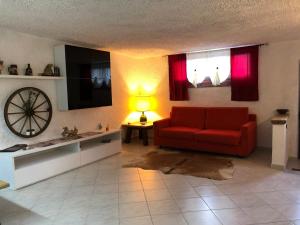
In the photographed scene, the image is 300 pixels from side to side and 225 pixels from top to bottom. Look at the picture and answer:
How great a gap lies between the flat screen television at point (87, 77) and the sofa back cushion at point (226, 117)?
6.97 feet

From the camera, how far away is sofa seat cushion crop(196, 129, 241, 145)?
4.30 m

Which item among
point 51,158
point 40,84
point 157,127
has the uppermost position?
point 40,84

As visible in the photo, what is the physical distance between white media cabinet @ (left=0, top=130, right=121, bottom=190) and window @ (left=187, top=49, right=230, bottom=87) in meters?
2.19

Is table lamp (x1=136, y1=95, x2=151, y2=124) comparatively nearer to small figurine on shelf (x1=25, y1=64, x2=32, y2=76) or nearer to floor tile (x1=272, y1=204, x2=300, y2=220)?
small figurine on shelf (x1=25, y1=64, x2=32, y2=76)

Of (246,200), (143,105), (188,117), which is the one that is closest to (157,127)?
(188,117)

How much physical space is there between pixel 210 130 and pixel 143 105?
1.88 m

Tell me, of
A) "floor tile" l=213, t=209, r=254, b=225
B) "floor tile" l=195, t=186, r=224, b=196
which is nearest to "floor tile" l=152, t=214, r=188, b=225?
"floor tile" l=213, t=209, r=254, b=225

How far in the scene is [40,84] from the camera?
3.97 metres

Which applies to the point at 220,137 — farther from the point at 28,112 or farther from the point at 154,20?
the point at 28,112

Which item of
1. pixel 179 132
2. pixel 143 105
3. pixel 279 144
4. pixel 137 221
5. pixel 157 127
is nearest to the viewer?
pixel 137 221

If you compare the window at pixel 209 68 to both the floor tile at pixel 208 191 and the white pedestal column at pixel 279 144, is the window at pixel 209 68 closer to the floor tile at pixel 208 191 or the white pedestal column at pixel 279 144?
the white pedestal column at pixel 279 144

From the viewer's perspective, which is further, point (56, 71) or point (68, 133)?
point (68, 133)

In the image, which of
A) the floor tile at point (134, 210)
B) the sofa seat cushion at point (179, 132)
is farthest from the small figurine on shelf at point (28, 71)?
the sofa seat cushion at point (179, 132)

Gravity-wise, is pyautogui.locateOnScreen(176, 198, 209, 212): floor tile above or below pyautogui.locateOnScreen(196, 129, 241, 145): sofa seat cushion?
below
